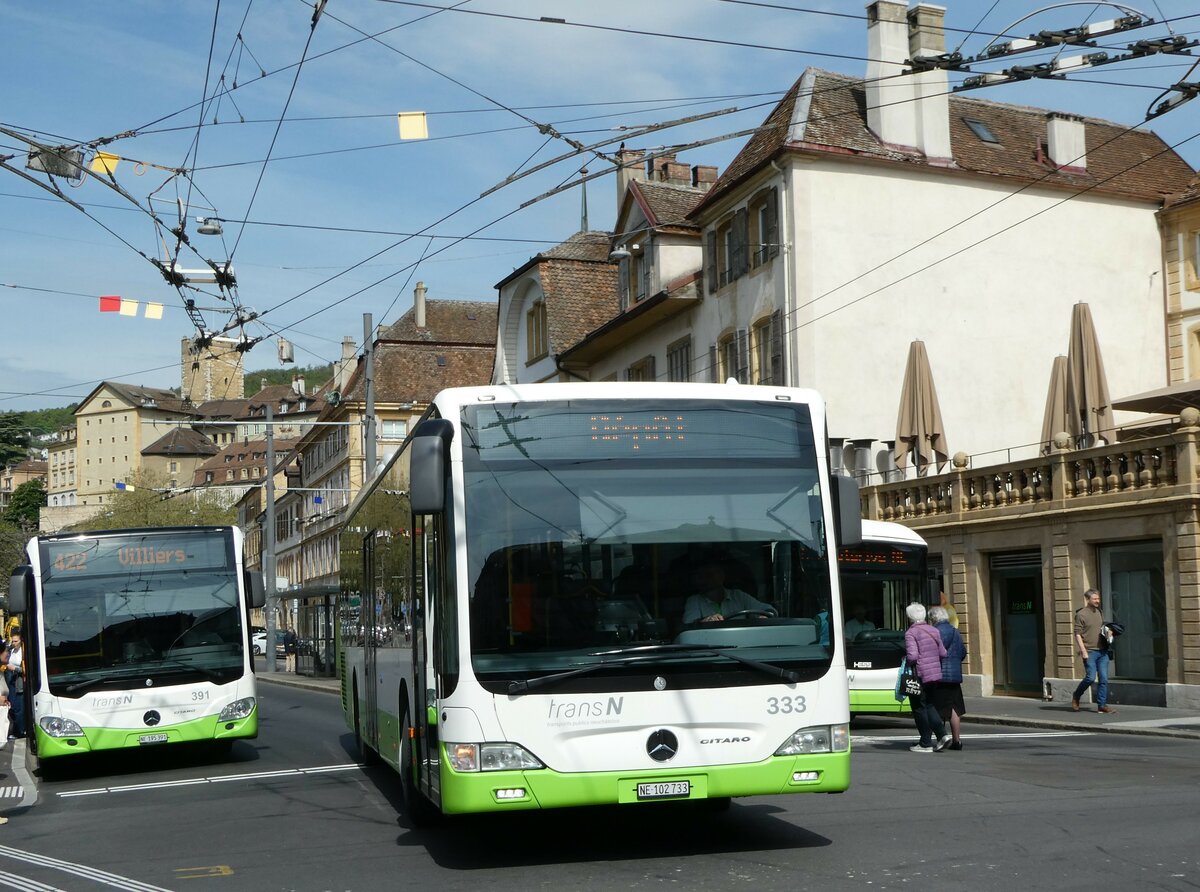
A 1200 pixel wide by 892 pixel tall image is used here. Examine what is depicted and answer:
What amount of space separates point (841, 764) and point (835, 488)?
1.66 meters

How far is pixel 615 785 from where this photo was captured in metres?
9.06

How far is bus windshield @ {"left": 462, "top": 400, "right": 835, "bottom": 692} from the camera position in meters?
9.17

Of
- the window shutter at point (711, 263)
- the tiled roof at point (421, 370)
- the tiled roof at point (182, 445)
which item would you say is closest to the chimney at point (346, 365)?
the tiled roof at point (421, 370)

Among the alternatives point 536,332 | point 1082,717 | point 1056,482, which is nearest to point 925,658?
point 1082,717

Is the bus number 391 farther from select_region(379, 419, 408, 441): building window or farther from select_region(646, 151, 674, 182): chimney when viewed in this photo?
select_region(379, 419, 408, 441): building window

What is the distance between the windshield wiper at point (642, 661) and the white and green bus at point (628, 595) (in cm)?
1

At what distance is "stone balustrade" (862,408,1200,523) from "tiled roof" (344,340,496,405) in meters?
51.1

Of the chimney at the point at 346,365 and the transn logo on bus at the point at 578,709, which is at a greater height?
the chimney at the point at 346,365

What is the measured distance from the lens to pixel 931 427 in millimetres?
30547

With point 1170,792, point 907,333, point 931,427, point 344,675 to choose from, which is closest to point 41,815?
point 344,675

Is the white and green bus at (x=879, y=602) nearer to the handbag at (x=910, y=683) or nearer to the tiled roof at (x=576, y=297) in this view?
the handbag at (x=910, y=683)

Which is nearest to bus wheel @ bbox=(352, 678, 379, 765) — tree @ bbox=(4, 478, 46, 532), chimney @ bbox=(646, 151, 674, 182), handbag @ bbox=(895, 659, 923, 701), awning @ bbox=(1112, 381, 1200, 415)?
handbag @ bbox=(895, 659, 923, 701)

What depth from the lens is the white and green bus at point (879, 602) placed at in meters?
21.2

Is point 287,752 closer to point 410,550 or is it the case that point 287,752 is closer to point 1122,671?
point 410,550
